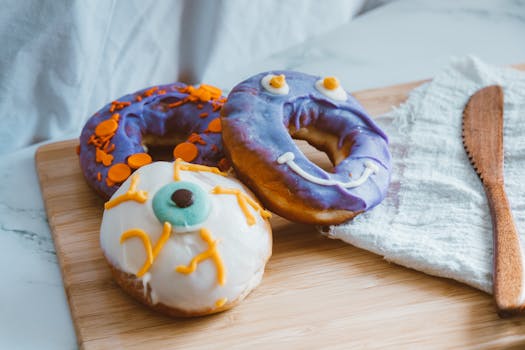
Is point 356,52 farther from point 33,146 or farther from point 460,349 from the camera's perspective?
point 460,349

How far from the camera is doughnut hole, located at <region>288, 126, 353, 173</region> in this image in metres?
1.34

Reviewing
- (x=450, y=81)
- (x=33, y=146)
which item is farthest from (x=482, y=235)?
(x=33, y=146)

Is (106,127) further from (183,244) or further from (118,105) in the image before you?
(183,244)

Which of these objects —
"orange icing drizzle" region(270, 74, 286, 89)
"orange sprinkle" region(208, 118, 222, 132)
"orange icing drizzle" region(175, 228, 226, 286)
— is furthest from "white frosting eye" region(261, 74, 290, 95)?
"orange icing drizzle" region(175, 228, 226, 286)

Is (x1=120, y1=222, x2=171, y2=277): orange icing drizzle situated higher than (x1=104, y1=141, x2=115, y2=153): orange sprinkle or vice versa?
(x1=120, y1=222, x2=171, y2=277): orange icing drizzle

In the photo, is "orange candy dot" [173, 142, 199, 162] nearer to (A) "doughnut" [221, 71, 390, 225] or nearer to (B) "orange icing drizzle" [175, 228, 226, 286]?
(A) "doughnut" [221, 71, 390, 225]

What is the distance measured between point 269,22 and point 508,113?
0.62 meters

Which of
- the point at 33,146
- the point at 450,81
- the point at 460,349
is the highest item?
the point at 450,81

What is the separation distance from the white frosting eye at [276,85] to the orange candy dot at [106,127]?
0.95ft

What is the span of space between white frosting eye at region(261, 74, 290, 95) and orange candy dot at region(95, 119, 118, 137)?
0.95ft

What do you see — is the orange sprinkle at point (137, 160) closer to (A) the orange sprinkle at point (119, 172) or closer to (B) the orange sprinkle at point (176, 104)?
(A) the orange sprinkle at point (119, 172)

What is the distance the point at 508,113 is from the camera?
1488 millimetres

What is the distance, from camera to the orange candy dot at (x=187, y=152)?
4.25 ft

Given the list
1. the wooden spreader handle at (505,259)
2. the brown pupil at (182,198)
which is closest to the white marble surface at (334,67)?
the brown pupil at (182,198)
